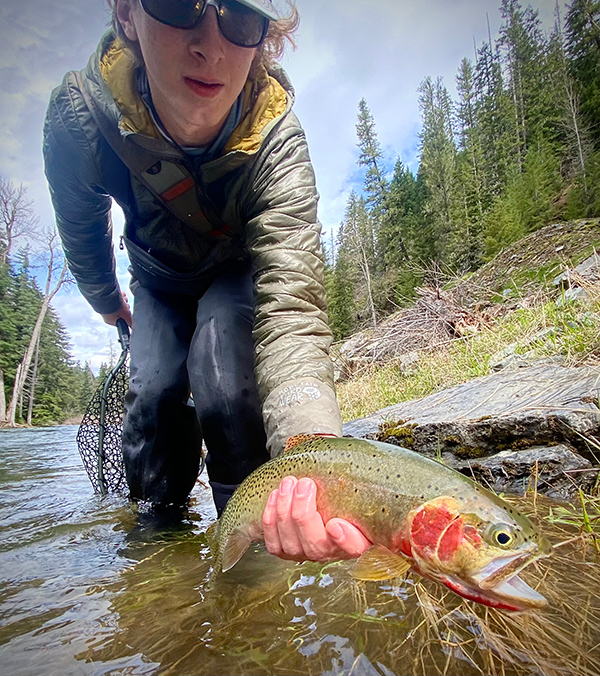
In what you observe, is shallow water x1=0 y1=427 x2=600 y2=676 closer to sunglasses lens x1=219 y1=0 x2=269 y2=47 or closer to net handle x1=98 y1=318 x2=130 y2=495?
net handle x1=98 y1=318 x2=130 y2=495

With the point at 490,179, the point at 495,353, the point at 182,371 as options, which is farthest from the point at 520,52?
the point at 182,371

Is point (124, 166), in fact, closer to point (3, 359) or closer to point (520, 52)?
point (3, 359)

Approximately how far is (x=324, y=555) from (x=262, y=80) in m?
2.39

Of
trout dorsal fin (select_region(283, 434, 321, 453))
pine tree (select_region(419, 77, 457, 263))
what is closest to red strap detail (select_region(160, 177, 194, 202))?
trout dorsal fin (select_region(283, 434, 321, 453))

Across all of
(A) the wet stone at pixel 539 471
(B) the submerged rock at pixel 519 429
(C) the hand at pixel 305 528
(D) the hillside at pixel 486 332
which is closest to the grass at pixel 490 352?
(D) the hillside at pixel 486 332

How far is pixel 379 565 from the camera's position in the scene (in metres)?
1.14

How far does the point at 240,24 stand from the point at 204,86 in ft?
1.05

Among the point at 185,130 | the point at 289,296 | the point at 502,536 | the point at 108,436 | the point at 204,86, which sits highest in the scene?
the point at 204,86

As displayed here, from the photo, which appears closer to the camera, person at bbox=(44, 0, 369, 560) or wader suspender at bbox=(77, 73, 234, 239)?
person at bbox=(44, 0, 369, 560)

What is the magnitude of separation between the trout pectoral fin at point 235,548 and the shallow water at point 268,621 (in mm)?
147

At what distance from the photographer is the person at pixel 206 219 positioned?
1.93m

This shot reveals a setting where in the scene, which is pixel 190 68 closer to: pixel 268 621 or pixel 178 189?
pixel 178 189

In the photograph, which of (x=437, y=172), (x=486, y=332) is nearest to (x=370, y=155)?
(x=437, y=172)

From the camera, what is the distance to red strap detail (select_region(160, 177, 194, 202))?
228cm
